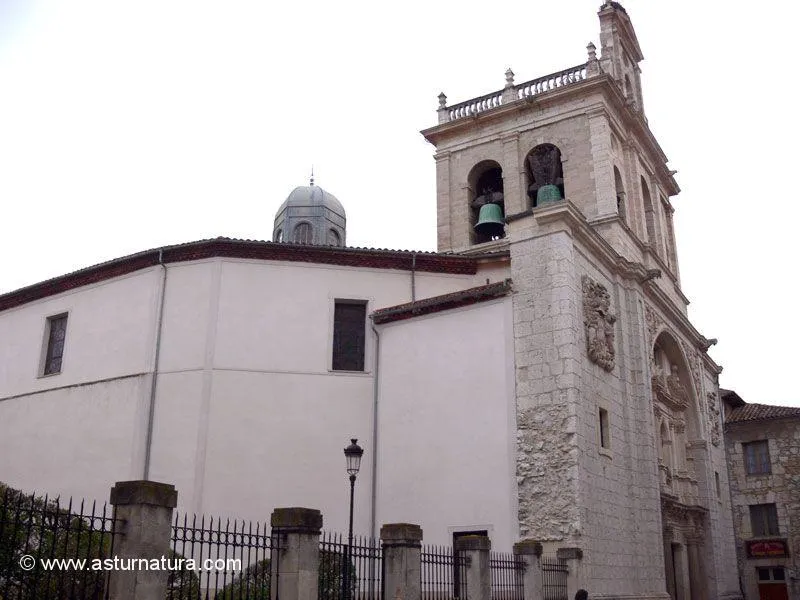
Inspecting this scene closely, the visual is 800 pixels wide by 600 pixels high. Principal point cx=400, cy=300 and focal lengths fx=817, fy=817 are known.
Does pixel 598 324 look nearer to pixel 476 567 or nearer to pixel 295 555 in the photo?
pixel 476 567

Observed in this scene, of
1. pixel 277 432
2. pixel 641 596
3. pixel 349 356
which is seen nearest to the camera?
pixel 641 596

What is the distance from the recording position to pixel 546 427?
609 inches

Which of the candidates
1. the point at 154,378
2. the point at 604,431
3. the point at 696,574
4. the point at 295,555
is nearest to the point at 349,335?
the point at 154,378

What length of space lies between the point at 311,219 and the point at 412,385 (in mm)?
14452

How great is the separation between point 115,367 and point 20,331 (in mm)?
4645

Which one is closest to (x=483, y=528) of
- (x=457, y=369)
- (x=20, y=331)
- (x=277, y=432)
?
(x=457, y=369)

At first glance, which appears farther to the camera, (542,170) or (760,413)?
(760,413)

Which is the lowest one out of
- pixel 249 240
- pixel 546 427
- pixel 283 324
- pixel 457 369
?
pixel 546 427

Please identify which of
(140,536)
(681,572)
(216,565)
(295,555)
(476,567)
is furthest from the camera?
(681,572)

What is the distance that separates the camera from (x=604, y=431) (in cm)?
1694

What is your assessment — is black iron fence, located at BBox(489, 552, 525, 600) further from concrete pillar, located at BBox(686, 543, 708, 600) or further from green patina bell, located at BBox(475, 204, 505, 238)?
green patina bell, located at BBox(475, 204, 505, 238)

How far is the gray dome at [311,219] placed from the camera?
30812 millimetres

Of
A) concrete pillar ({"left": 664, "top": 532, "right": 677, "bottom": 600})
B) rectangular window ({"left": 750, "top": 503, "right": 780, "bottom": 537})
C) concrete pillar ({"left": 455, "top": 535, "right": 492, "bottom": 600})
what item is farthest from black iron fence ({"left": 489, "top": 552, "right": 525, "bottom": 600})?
rectangular window ({"left": 750, "top": 503, "right": 780, "bottom": 537})

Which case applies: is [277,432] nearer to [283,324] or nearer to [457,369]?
[283,324]
